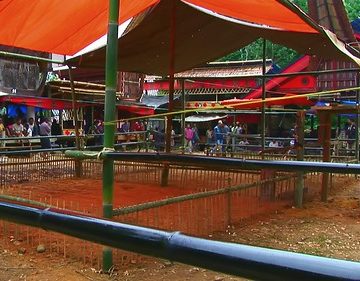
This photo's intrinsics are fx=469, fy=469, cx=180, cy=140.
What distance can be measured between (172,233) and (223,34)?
8.21 m

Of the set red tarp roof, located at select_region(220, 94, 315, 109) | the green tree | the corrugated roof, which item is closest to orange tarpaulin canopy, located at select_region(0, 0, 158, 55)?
red tarp roof, located at select_region(220, 94, 315, 109)

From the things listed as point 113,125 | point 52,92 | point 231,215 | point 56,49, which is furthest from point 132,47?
point 52,92

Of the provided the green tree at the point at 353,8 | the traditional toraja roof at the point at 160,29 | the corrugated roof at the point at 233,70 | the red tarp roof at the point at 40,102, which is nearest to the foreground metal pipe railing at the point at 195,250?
the traditional toraja roof at the point at 160,29

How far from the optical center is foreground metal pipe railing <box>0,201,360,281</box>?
1069mm

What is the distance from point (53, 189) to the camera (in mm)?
8031

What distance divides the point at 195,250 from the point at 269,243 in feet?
13.0

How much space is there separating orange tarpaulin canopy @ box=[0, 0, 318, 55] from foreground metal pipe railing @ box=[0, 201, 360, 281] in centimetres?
466

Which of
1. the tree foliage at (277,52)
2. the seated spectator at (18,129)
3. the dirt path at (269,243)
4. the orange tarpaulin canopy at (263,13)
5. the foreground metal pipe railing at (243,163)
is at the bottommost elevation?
the dirt path at (269,243)

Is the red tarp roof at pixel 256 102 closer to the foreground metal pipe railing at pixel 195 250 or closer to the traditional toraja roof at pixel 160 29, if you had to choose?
the traditional toraja roof at pixel 160 29

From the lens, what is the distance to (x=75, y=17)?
639 cm

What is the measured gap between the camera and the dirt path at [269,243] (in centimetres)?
394

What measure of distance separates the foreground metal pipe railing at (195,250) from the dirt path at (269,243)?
7.61 ft

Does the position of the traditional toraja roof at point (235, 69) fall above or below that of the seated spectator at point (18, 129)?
above

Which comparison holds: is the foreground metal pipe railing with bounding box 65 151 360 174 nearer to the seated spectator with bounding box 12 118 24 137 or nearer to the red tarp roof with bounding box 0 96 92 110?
the seated spectator with bounding box 12 118 24 137
